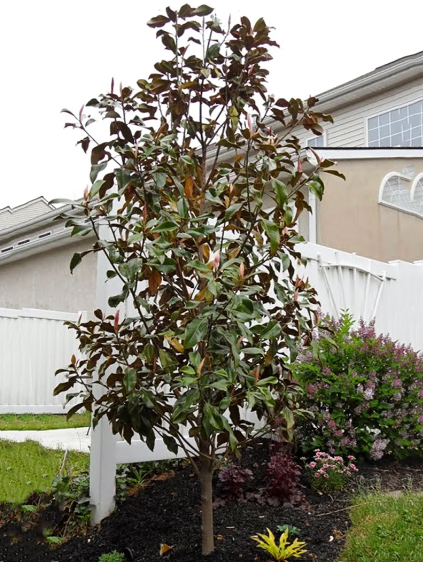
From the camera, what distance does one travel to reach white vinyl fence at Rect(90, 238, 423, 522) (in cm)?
420

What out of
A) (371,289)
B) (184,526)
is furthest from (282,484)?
(371,289)

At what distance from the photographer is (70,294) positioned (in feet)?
41.4

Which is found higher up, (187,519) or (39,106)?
(39,106)

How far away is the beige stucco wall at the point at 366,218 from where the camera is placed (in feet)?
30.8

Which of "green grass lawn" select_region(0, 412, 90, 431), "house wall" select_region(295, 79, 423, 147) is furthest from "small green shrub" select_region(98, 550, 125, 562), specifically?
"house wall" select_region(295, 79, 423, 147)

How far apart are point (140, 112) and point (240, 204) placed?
3.80 ft

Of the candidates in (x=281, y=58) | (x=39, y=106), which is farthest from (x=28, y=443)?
(x=39, y=106)

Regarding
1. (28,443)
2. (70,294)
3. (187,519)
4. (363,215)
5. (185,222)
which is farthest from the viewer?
(70,294)

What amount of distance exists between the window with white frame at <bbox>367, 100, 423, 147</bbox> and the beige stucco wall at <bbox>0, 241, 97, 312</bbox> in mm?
6329

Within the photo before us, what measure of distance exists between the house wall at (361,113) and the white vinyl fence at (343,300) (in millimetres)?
6282

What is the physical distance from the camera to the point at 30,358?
10.7 metres

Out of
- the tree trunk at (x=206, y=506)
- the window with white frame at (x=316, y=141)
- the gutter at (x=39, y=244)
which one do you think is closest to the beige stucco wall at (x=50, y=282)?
the gutter at (x=39, y=244)

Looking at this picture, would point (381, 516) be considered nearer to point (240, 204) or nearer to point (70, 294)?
point (240, 204)

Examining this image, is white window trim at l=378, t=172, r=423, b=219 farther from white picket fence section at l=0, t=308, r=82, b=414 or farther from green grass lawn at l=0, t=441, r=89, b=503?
green grass lawn at l=0, t=441, r=89, b=503
